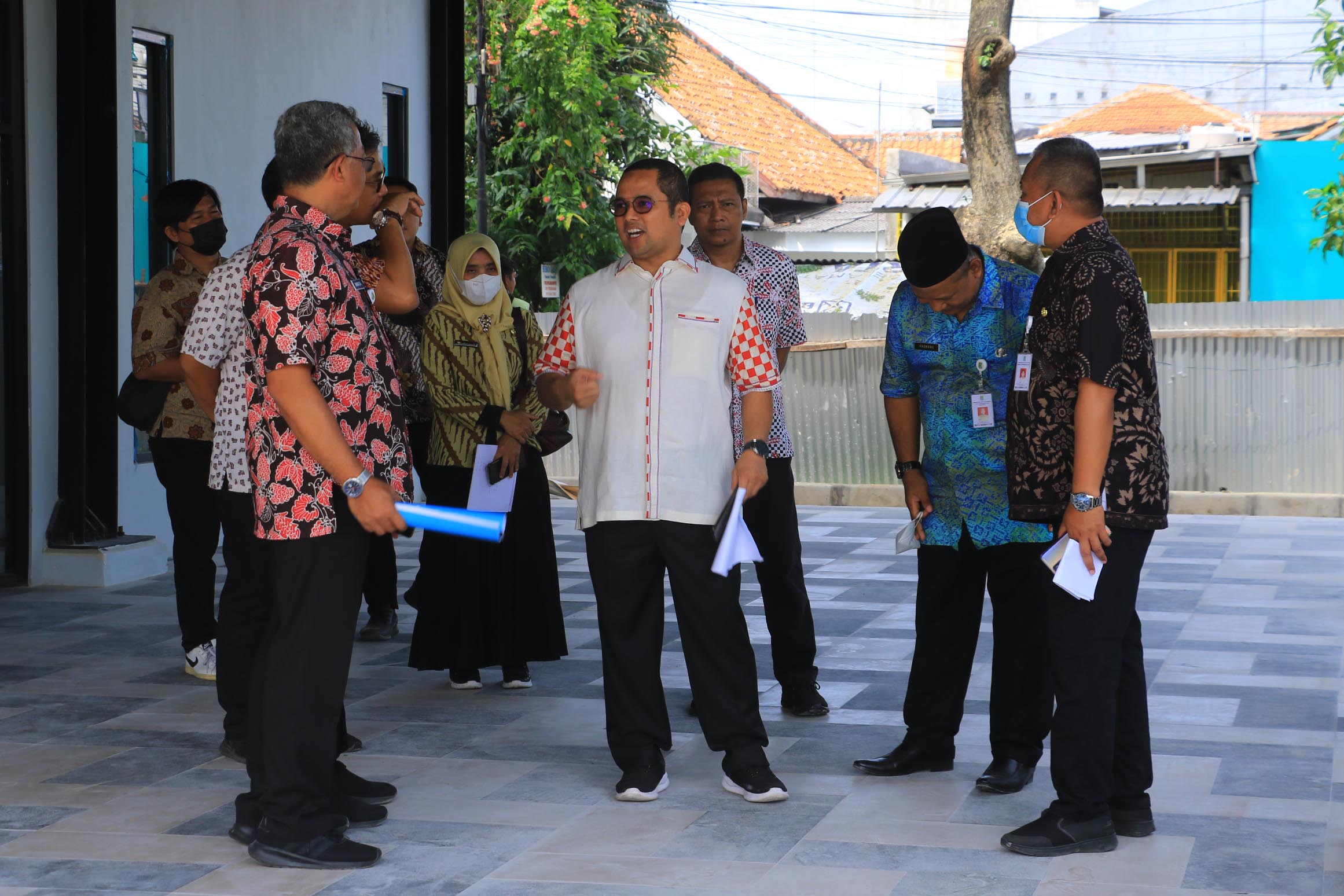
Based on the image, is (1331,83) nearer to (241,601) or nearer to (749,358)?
(749,358)

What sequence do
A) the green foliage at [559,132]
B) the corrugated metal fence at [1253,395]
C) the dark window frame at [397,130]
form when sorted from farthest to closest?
the green foliage at [559,132]
the corrugated metal fence at [1253,395]
the dark window frame at [397,130]

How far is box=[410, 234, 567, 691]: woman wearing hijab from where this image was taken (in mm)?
5941

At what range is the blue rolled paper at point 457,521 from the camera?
3.71 metres

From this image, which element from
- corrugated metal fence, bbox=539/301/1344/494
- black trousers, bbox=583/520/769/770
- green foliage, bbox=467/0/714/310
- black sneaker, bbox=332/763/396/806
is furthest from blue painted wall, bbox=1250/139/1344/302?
Result: black sneaker, bbox=332/763/396/806

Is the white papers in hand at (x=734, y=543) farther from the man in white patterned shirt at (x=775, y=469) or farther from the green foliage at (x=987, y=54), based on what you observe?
the green foliage at (x=987, y=54)

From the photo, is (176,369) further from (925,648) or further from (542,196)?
(542,196)

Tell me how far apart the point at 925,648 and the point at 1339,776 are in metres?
1.33

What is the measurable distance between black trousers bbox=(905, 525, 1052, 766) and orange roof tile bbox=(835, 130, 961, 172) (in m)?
31.2

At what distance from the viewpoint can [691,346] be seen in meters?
4.55

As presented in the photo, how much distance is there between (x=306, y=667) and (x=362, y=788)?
0.72 metres

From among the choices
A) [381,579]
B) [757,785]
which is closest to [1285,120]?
[381,579]

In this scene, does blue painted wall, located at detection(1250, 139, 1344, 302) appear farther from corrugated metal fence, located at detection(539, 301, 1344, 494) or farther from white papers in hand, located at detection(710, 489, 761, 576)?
white papers in hand, located at detection(710, 489, 761, 576)

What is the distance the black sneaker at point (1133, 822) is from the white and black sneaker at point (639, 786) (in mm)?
1296

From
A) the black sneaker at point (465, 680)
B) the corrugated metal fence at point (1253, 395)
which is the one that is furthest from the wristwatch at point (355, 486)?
the corrugated metal fence at point (1253, 395)
